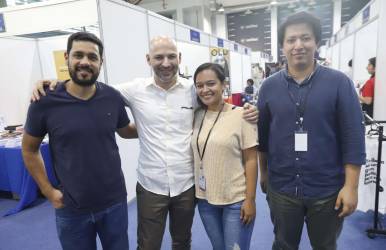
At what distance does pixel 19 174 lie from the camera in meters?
3.47

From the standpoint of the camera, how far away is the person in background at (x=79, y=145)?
134 centimetres

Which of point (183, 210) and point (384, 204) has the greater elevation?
point (183, 210)

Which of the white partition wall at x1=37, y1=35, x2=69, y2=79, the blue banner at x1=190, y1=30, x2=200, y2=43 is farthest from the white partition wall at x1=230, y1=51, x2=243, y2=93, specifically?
the white partition wall at x1=37, y1=35, x2=69, y2=79

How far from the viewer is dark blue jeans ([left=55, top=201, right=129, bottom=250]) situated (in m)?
1.40

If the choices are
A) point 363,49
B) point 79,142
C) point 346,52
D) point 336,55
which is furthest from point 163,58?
point 336,55

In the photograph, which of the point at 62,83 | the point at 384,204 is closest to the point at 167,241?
the point at 62,83

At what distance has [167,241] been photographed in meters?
2.51

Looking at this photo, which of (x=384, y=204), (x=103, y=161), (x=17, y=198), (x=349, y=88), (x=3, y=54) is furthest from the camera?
(x=3, y=54)

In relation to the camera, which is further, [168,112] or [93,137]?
[168,112]

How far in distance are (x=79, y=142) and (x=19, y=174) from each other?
2685 millimetres

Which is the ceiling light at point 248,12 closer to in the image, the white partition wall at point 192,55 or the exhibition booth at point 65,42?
the white partition wall at point 192,55

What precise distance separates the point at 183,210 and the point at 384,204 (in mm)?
1957

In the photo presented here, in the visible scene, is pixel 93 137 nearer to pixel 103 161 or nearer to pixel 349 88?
pixel 103 161

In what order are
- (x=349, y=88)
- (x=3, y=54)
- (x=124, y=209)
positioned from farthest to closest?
(x=3, y=54) < (x=124, y=209) < (x=349, y=88)
